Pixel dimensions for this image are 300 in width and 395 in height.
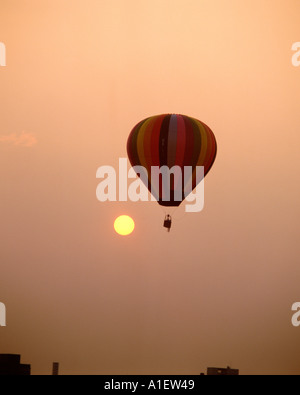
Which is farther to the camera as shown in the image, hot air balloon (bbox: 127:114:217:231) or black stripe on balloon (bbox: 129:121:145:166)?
black stripe on balloon (bbox: 129:121:145:166)

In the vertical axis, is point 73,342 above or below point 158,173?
below

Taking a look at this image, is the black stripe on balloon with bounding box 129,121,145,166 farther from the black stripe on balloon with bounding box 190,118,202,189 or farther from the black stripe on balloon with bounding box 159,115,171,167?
the black stripe on balloon with bounding box 190,118,202,189

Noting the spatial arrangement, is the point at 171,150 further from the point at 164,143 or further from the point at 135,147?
the point at 135,147

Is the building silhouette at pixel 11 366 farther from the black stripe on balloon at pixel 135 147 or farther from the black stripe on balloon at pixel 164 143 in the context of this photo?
the black stripe on balloon at pixel 164 143

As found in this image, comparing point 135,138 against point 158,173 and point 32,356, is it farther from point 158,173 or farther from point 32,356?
point 32,356

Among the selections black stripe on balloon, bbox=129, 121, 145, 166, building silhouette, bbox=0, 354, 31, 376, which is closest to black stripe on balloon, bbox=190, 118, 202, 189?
black stripe on balloon, bbox=129, 121, 145, 166

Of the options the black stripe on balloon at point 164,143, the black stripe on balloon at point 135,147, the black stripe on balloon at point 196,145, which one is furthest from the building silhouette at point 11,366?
the black stripe on balloon at point 196,145
